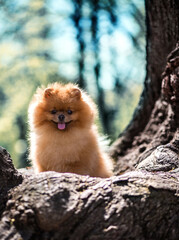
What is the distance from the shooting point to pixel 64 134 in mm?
3053

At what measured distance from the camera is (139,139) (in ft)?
14.6

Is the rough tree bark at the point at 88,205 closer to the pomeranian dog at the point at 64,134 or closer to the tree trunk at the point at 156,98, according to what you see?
the pomeranian dog at the point at 64,134

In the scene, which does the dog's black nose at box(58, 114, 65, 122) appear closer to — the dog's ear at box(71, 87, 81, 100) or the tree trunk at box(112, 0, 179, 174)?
the dog's ear at box(71, 87, 81, 100)

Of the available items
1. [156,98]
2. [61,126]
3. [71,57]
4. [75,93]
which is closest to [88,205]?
[61,126]

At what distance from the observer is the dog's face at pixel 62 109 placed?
2994 millimetres

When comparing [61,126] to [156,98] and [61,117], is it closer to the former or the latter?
[61,117]

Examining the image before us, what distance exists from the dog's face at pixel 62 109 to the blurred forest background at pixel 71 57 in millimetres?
5366

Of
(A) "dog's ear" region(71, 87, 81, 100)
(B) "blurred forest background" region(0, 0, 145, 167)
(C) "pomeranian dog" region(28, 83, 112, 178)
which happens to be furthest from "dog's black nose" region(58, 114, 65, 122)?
(B) "blurred forest background" region(0, 0, 145, 167)

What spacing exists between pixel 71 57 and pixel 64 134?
7242mm

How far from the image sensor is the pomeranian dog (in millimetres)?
2965

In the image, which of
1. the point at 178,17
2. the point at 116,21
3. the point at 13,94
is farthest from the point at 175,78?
the point at 13,94

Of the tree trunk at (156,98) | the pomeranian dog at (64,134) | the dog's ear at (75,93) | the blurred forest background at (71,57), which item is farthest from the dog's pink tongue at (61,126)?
the blurred forest background at (71,57)

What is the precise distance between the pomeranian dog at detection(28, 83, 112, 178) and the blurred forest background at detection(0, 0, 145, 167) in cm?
544

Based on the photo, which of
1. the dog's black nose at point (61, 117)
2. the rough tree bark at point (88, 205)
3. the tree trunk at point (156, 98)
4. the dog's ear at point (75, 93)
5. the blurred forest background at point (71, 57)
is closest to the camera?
the rough tree bark at point (88, 205)
